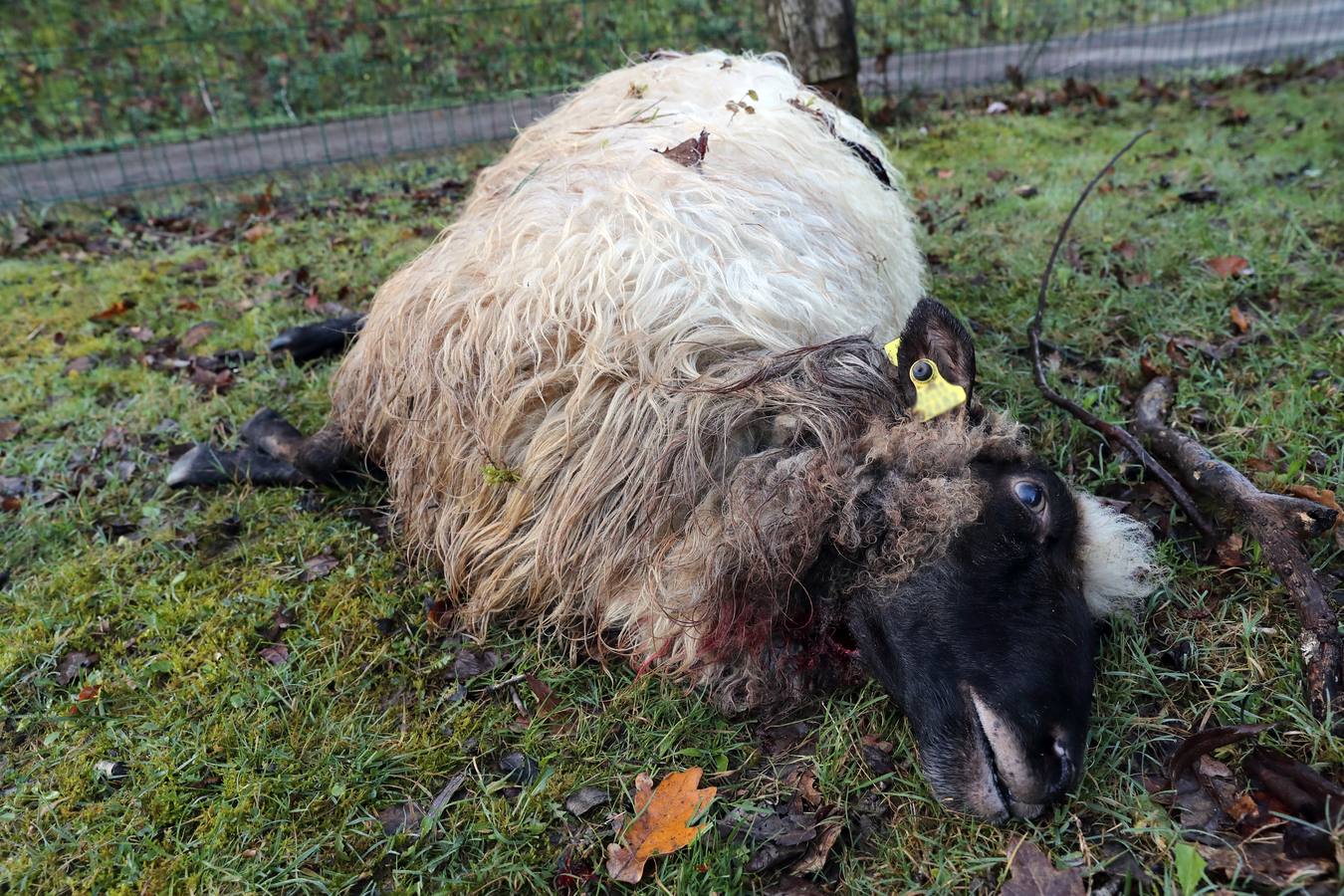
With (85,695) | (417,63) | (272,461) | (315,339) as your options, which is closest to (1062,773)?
(85,695)

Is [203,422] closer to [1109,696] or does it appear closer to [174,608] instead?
[174,608]

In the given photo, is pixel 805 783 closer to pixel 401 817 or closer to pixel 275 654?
pixel 401 817

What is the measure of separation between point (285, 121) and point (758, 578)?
28.6ft

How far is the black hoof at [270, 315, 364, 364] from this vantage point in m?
4.66

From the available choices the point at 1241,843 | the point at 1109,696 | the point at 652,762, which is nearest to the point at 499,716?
the point at 652,762

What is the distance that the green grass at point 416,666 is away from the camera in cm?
217

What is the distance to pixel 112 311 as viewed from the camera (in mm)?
5457

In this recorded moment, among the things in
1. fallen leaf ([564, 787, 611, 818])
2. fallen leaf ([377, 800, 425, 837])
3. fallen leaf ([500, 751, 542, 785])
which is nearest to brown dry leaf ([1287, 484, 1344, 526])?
fallen leaf ([564, 787, 611, 818])

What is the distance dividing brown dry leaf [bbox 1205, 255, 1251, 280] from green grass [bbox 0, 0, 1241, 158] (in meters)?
5.75

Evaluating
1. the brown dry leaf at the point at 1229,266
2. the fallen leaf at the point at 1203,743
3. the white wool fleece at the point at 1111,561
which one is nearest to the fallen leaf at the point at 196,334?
the white wool fleece at the point at 1111,561

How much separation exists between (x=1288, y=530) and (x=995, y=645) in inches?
44.1

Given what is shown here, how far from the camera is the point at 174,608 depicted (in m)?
3.02

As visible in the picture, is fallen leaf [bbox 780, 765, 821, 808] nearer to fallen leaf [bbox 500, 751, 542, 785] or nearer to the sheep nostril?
the sheep nostril

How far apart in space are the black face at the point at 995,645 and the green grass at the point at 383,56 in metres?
7.84
